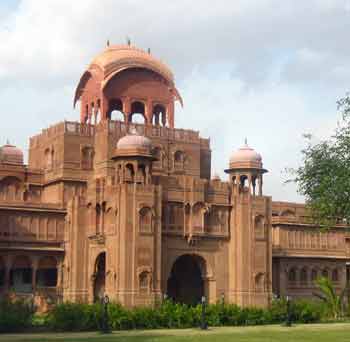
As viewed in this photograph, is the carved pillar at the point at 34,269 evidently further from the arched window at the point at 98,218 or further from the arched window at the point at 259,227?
the arched window at the point at 259,227

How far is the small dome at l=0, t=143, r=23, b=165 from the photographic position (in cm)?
5972

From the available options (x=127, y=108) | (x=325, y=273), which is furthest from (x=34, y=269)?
(x=325, y=273)

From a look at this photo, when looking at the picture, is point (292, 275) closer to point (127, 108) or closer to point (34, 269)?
point (127, 108)

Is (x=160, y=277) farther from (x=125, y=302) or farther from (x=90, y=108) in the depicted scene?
(x=90, y=108)

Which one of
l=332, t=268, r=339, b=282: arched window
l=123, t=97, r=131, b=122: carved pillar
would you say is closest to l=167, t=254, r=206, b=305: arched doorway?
l=123, t=97, r=131, b=122: carved pillar

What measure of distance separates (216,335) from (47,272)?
84.0ft

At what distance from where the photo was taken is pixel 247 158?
5653 centimetres

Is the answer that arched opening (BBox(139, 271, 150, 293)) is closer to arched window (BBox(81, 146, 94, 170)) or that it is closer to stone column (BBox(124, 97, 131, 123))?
arched window (BBox(81, 146, 94, 170))

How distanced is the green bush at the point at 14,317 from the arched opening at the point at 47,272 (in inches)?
699

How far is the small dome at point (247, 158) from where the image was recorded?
56375mm

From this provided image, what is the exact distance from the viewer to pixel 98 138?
189 ft

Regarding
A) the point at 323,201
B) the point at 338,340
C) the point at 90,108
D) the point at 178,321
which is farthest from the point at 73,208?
the point at 338,340

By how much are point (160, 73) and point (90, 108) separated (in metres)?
5.79

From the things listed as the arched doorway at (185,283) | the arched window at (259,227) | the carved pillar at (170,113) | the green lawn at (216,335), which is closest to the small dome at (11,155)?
the carved pillar at (170,113)
